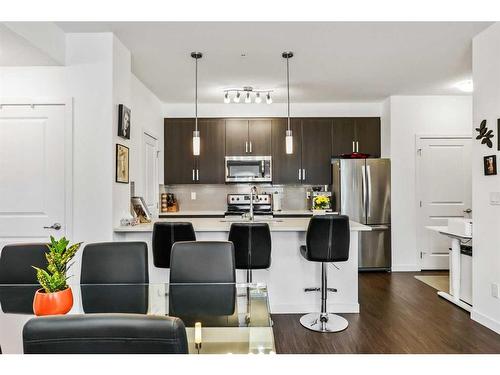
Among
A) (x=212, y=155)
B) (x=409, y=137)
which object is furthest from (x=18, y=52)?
(x=409, y=137)

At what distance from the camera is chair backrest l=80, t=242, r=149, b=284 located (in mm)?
2084

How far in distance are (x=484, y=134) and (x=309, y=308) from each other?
7.18 feet

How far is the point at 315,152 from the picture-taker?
530 cm

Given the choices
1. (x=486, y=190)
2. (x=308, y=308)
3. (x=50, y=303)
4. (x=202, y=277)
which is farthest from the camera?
(x=308, y=308)

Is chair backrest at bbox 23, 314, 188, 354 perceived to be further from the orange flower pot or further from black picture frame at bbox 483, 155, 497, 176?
black picture frame at bbox 483, 155, 497, 176

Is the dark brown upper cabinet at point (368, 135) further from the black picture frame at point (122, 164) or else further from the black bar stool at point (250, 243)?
the black picture frame at point (122, 164)

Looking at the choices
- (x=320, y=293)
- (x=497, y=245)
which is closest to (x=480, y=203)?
(x=497, y=245)

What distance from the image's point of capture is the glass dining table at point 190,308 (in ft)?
4.54

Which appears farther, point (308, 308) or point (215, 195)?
point (215, 195)

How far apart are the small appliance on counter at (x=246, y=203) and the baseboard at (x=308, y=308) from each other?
210cm

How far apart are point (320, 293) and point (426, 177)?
2.80 meters

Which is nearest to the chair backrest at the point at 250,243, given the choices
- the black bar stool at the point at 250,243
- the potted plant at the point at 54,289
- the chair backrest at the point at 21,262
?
the black bar stool at the point at 250,243

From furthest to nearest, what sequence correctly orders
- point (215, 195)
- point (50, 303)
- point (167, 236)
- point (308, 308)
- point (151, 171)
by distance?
point (215, 195), point (151, 171), point (308, 308), point (167, 236), point (50, 303)

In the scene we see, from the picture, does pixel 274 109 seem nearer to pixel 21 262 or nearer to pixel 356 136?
pixel 356 136
